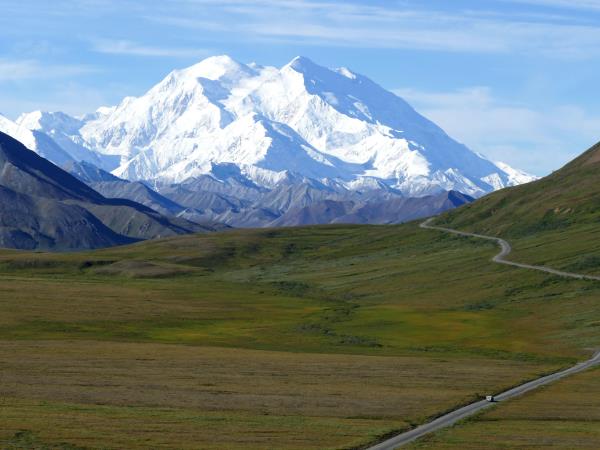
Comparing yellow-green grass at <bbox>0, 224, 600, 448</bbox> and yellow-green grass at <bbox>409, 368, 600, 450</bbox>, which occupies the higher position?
yellow-green grass at <bbox>0, 224, 600, 448</bbox>

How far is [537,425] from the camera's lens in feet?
257

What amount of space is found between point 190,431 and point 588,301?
119996mm

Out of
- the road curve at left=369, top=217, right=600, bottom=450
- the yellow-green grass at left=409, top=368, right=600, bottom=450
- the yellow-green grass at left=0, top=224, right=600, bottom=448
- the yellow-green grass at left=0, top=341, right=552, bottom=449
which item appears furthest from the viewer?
the yellow-green grass at left=0, top=224, right=600, bottom=448

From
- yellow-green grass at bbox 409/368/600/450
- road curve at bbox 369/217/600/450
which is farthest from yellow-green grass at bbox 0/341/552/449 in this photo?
yellow-green grass at bbox 409/368/600/450

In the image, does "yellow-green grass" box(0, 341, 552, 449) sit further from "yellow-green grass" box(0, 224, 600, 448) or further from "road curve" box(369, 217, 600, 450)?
"road curve" box(369, 217, 600, 450)

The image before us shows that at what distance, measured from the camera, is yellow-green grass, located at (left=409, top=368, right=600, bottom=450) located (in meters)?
70.5

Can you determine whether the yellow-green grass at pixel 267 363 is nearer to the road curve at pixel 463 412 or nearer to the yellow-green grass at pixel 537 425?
the road curve at pixel 463 412

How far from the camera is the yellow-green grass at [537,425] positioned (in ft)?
231

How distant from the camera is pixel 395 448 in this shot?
67500 mm

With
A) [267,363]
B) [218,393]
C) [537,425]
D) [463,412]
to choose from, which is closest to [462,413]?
[463,412]

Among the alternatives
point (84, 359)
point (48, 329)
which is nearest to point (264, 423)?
point (84, 359)

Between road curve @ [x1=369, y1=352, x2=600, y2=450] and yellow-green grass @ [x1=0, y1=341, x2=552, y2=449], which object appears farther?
yellow-green grass @ [x1=0, y1=341, x2=552, y2=449]

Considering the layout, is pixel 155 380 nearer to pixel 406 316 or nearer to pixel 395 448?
pixel 395 448

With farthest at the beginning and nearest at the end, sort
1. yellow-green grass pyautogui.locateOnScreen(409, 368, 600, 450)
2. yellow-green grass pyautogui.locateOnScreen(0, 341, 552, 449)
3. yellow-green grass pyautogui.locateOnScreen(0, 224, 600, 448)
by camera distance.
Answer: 1. yellow-green grass pyautogui.locateOnScreen(0, 224, 600, 448)
2. yellow-green grass pyautogui.locateOnScreen(0, 341, 552, 449)
3. yellow-green grass pyautogui.locateOnScreen(409, 368, 600, 450)
